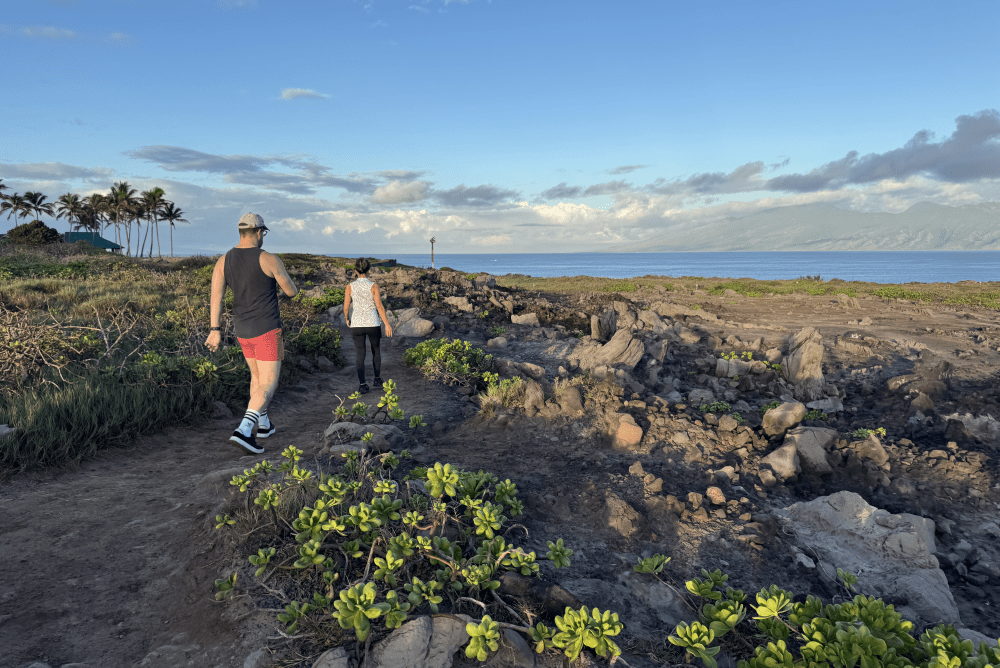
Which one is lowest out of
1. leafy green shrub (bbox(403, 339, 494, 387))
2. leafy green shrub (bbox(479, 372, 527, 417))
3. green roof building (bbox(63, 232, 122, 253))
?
leafy green shrub (bbox(479, 372, 527, 417))

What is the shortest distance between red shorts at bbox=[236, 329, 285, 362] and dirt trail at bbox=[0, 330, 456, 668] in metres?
1.08

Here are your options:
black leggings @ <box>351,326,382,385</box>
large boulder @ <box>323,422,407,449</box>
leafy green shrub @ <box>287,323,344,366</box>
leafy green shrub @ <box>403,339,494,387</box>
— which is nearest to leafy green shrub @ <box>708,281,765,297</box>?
leafy green shrub @ <box>403,339,494,387</box>

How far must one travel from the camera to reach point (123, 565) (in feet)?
11.4

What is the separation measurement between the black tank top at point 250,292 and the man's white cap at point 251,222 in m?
0.24

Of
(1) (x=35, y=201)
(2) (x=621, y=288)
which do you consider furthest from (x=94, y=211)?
(2) (x=621, y=288)

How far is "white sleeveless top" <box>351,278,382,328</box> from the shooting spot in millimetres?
8078

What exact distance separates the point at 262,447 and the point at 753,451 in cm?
571

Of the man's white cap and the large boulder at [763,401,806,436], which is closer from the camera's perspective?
the man's white cap

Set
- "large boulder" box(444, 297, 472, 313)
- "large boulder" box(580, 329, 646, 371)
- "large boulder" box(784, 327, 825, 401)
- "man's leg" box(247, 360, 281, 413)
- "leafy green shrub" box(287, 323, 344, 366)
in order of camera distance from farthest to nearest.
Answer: "large boulder" box(444, 297, 472, 313)
"leafy green shrub" box(287, 323, 344, 366)
"large boulder" box(580, 329, 646, 371)
"large boulder" box(784, 327, 825, 401)
"man's leg" box(247, 360, 281, 413)

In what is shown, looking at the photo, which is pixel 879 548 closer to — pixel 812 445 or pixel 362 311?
pixel 812 445

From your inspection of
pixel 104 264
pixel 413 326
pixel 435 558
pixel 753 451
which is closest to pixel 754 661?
pixel 435 558

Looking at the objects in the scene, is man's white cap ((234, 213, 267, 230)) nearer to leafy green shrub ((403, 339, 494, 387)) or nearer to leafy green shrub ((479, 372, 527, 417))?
leafy green shrub ((479, 372, 527, 417))

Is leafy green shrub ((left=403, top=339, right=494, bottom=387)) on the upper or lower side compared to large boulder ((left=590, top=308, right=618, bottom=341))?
lower

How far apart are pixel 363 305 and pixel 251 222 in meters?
2.78
